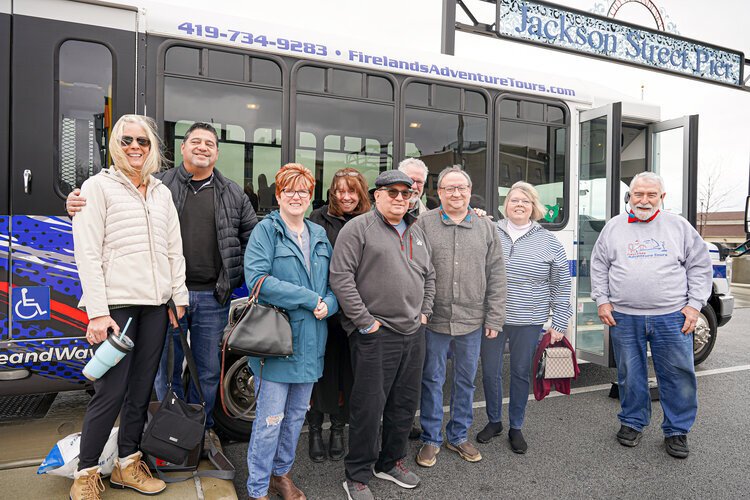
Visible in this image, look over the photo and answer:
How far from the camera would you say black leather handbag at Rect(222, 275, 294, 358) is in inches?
97.5

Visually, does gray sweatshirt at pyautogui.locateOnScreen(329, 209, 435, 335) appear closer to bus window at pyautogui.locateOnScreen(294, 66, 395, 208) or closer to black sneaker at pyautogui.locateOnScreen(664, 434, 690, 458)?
bus window at pyautogui.locateOnScreen(294, 66, 395, 208)

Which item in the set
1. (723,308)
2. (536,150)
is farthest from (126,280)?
(723,308)

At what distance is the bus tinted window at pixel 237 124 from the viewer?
339 cm

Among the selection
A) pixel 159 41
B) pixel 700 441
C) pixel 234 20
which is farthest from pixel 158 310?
pixel 700 441

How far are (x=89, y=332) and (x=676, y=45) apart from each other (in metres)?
13.2

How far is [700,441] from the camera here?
3.82m

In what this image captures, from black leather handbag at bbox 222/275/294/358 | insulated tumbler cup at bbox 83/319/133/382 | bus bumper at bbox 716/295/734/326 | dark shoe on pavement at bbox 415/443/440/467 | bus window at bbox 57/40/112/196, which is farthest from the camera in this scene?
bus bumper at bbox 716/295/734/326

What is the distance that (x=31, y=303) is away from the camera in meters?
2.97

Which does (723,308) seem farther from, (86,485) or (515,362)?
(86,485)

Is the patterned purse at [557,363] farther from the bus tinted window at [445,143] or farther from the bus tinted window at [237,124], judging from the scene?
the bus tinted window at [237,124]

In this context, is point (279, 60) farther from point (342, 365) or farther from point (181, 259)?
point (342, 365)

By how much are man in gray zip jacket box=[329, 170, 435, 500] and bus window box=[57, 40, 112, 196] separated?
1.72m

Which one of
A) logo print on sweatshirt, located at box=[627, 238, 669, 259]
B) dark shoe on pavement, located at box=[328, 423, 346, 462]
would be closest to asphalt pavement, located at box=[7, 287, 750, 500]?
dark shoe on pavement, located at box=[328, 423, 346, 462]

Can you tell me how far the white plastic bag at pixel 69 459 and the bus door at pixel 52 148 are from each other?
60cm
